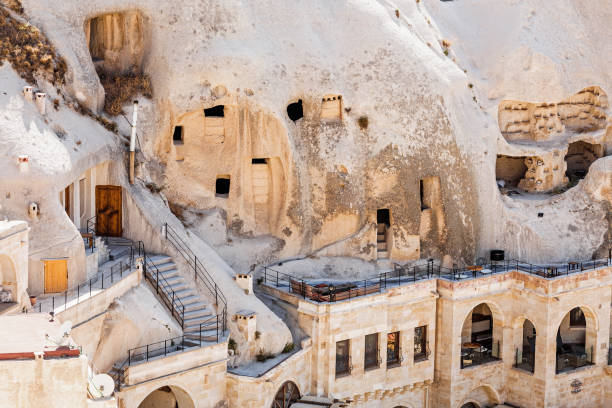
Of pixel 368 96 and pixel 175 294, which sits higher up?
pixel 368 96

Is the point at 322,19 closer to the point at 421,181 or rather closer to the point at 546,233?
the point at 421,181

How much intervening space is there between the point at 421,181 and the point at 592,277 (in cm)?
969

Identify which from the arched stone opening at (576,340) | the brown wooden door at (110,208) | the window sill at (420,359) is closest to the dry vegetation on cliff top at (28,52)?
the brown wooden door at (110,208)

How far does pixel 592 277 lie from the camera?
5603 cm

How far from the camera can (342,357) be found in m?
49.7

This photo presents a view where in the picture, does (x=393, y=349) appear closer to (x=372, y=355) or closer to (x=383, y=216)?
(x=372, y=355)

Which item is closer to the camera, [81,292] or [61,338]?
[61,338]

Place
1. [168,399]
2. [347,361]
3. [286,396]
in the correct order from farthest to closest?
[347,361] < [286,396] < [168,399]

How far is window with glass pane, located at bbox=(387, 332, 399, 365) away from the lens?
51.8 metres

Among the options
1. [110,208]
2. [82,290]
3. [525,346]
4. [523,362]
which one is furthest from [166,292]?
[525,346]

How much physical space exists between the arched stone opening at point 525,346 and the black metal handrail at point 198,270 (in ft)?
53.4

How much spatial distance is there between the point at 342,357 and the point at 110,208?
11825 millimetres

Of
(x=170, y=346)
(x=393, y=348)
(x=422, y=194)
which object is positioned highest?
(x=422, y=194)

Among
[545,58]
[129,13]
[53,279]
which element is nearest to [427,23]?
[545,58]
